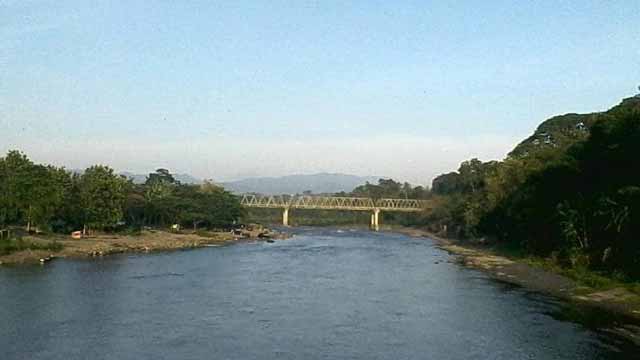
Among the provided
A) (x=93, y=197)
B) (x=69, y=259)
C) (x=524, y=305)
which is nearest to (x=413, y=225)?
(x=93, y=197)

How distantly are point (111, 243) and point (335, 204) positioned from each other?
78.3 metres

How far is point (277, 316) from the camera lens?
1066 inches

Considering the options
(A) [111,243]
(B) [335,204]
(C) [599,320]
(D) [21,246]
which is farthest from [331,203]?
(C) [599,320]

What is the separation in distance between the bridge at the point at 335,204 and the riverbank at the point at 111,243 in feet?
152

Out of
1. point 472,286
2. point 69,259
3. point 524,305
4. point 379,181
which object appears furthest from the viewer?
point 379,181

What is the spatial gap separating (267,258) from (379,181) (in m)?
113

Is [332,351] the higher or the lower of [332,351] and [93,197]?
the lower

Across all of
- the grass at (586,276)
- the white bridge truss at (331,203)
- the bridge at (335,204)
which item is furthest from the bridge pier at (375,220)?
the grass at (586,276)

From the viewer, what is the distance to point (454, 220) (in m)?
88.1

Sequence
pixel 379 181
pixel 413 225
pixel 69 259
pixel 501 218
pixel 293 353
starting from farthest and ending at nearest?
pixel 379 181, pixel 413 225, pixel 501 218, pixel 69 259, pixel 293 353

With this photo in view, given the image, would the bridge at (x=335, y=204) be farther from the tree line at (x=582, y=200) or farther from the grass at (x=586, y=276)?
the grass at (x=586, y=276)

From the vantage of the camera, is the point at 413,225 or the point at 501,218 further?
the point at 413,225

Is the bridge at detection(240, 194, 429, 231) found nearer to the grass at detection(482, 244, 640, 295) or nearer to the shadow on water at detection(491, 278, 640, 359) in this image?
the grass at detection(482, 244, 640, 295)

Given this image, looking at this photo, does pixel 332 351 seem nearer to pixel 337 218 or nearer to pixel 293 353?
pixel 293 353
